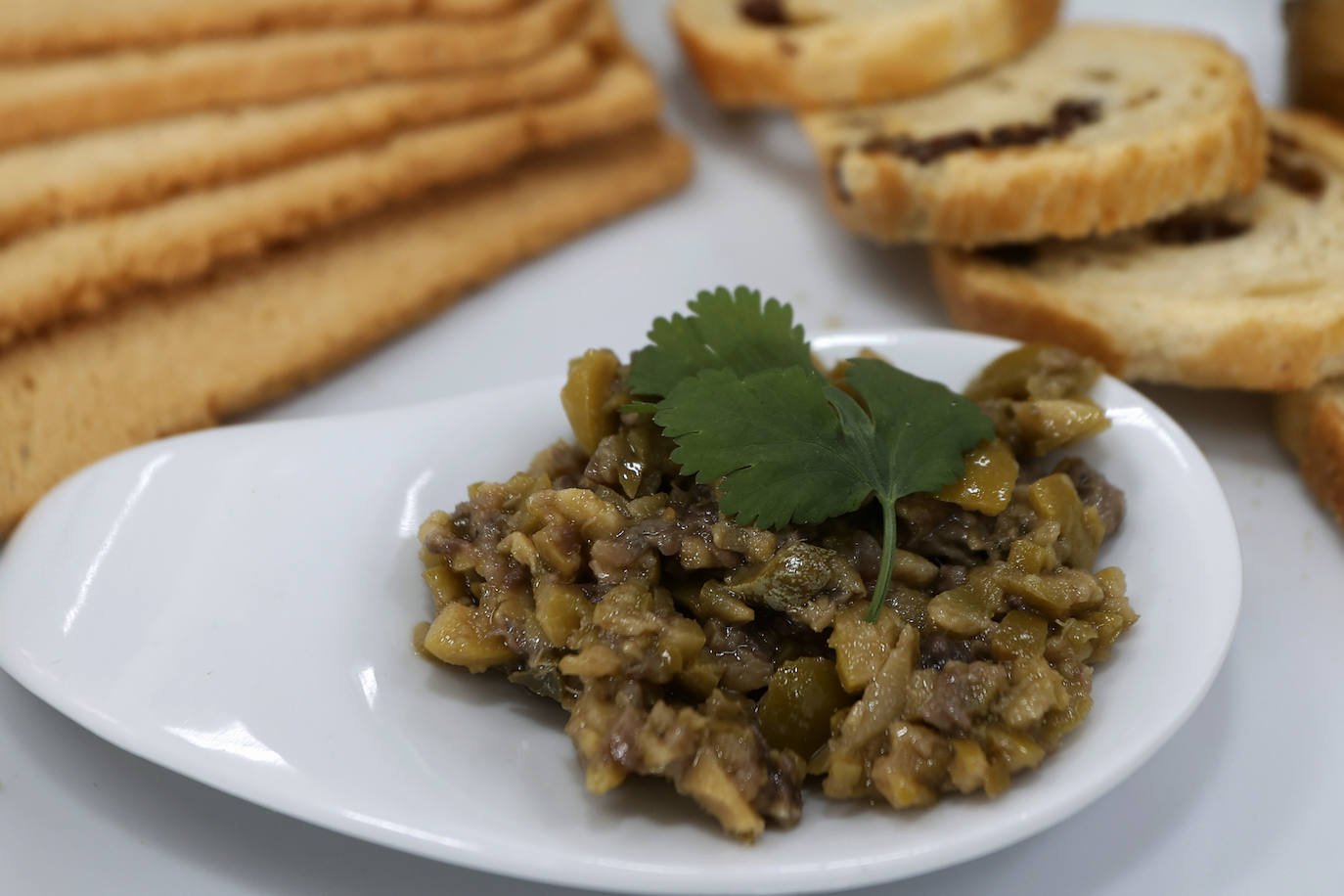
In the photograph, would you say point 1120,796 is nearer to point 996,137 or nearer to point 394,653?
point 394,653

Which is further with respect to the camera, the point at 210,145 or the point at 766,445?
the point at 210,145

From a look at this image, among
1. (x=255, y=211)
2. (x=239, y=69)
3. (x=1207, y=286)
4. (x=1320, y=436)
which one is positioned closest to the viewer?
(x=1320, y=436)

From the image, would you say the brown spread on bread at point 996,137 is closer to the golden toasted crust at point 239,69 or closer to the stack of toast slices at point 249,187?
the stack of toast slices at point 249,187

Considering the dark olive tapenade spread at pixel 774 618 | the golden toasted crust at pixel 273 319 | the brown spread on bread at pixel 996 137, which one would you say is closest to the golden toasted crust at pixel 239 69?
the golden toasted crust at pixel 273 319

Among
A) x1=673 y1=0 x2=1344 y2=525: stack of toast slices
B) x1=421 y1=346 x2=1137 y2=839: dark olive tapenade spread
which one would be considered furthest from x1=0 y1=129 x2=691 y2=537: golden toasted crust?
x1=421 y1=346 x2=1137 y2=839: dark olive tapenade spread

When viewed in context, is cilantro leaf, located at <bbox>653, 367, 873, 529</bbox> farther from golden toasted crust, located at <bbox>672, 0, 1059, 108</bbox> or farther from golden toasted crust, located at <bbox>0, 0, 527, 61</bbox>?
golden toasted crust, located at <bbox>0, 0, 527, 61</bbox>

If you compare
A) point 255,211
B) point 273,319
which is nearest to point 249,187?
point 255,211

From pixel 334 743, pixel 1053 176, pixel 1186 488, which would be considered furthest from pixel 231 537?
pixel 1053 176

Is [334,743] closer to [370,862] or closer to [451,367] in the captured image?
[370,862]
